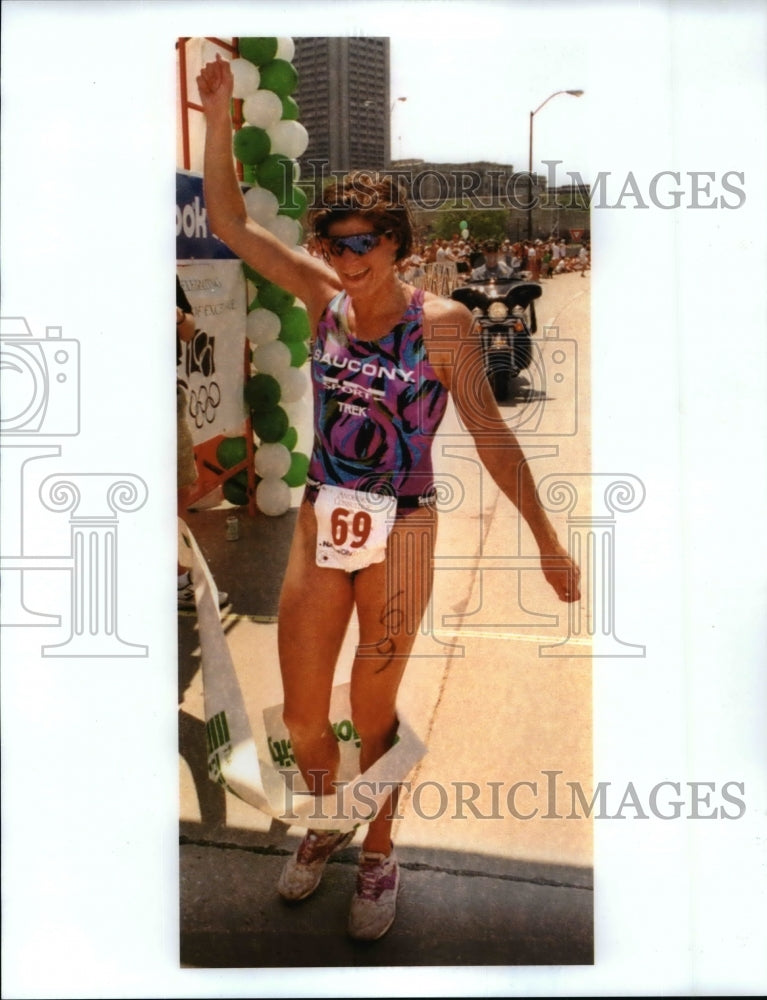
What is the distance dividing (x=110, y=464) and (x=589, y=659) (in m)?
1.30

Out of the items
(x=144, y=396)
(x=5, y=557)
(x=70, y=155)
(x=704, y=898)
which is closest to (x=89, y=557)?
(x=5, y=557)

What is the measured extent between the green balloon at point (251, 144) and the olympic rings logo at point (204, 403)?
1.83ft

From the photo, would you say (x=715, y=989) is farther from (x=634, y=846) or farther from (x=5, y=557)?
(x=5, y=557)

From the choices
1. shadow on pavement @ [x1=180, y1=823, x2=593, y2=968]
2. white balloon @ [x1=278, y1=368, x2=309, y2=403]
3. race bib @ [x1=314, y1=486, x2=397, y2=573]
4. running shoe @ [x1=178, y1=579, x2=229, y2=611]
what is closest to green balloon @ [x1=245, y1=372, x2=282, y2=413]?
white balloon @ [x1=278, y1=368, x2=309, y2=403]

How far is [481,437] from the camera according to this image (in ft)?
9.63

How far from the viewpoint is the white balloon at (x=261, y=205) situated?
288 centimetres

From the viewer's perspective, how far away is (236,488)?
3.01 meters

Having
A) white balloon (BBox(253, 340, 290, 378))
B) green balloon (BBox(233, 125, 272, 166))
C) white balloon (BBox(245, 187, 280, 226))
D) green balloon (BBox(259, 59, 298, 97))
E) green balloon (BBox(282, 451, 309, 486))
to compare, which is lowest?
green balloon (BBox(282, 451, 309, 486))

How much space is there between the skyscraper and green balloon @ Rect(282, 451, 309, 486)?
0.70 metres

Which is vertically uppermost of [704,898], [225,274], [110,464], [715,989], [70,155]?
[70,155]

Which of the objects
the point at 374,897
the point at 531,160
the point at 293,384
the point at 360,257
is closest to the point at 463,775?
the point at 374,897

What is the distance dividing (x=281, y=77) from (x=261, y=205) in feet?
1.02

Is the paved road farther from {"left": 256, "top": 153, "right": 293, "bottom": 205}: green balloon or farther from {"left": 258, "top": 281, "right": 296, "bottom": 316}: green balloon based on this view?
{"left": 256, "top": 153, "right": 293, "bottom": 205}: green balloon

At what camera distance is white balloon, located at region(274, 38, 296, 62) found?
9.43 feet
